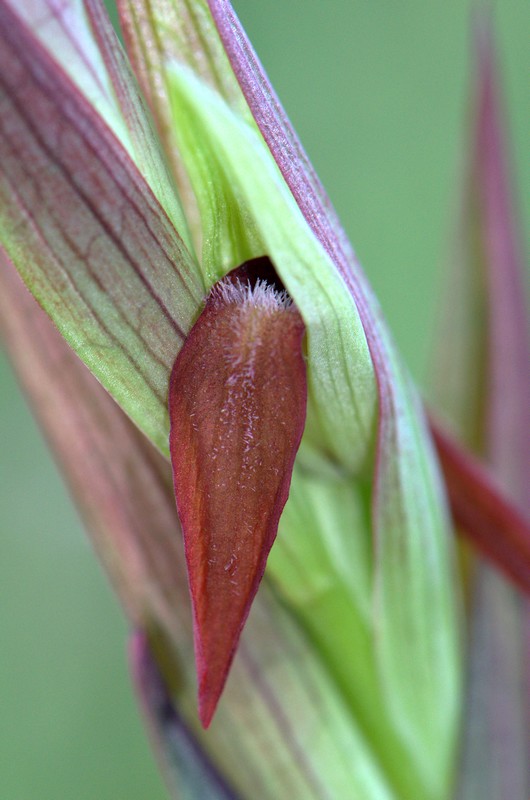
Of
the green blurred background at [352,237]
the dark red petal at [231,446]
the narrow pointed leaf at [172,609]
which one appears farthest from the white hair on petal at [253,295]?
the green blurred background at [352,237]

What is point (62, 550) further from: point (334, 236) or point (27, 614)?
point (334, 236)

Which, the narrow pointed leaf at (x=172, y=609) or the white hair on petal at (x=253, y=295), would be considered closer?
the white hair on petal at (x=253, y=295)

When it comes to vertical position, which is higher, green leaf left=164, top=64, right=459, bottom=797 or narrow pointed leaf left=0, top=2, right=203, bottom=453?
narrow pointed leaf left=0, top=2, right=203, bottom=453

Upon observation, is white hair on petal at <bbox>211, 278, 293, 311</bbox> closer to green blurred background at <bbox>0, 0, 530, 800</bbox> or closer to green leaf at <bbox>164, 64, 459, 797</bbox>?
green leaf at <bbox>164, 64, 459, 797</bbox>

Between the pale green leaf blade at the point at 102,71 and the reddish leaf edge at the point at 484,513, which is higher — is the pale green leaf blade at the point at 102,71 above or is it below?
→ above

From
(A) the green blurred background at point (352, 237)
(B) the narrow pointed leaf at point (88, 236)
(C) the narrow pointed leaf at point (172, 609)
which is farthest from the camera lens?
(A) the green blurred background at point (352, 237)

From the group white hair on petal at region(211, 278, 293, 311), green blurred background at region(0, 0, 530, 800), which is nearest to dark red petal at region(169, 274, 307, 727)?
white hair on petal at region(211, 278, 293, 311)

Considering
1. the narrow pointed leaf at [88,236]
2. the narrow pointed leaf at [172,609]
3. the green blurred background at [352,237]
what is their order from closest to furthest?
the narrow pointed leaf at [88,236] → the narrow pointed leaf at [172,609] → the green blurred background at [352,237]

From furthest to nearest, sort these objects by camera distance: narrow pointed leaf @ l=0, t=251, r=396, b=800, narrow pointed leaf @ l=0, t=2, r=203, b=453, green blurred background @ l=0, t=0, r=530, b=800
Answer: green blurred background @ l=0, t=0, r=530, b=800 < narrow pointed leaf @ l=0, t=251, r=396, b=800 < narrow pointed leaf @ l=0, t=2, r=203, b=453

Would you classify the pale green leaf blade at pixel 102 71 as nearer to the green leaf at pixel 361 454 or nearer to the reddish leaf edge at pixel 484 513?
the green leaf at pixel 361 454
